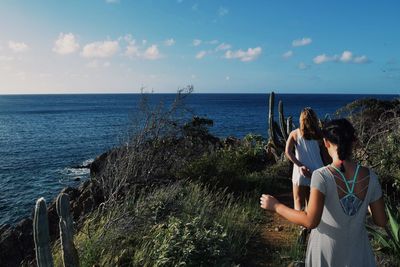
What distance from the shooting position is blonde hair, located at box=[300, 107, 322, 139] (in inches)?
218

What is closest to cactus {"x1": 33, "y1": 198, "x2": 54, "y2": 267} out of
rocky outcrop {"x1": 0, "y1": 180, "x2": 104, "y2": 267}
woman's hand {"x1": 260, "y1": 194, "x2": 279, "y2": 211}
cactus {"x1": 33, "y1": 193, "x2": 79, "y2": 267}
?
cactus {"x1": 33, "y1": 193, "x2": 79, "y2": 267}

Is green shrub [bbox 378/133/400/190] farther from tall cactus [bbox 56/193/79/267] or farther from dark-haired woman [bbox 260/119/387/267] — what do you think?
tall cactus [bbox 56/193/79/267]

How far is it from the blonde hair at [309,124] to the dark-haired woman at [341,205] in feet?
8.56

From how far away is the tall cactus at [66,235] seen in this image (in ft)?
15.7

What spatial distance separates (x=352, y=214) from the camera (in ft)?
9.55

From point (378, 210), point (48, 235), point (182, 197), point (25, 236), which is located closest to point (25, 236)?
point (25, 236)

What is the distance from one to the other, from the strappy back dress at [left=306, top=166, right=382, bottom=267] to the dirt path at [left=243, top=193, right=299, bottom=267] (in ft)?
8.24

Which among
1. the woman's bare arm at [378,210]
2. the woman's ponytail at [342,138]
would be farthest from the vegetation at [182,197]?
the woman's bare arm at [378,210]

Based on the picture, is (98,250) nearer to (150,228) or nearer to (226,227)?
(150,228)

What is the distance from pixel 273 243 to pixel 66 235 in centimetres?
316

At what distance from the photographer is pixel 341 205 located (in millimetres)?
2887

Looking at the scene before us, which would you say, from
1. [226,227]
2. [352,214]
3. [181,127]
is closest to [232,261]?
[226,227]

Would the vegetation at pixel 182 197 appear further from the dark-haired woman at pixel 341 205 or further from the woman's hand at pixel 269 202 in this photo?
the woman's hand at pixel 269 202

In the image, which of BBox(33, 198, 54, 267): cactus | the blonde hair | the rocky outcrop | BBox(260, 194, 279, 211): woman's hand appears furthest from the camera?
the rocky outcrop
